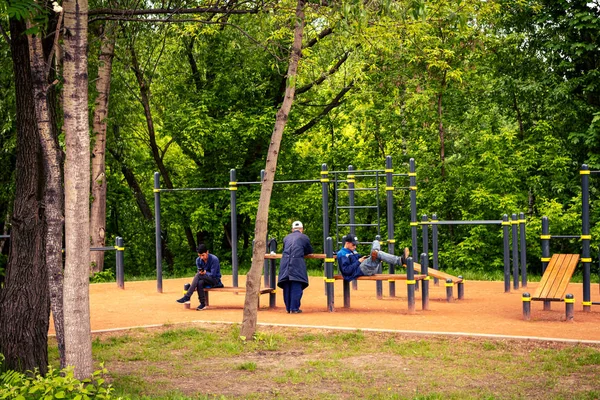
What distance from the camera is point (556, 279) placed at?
1405 cm

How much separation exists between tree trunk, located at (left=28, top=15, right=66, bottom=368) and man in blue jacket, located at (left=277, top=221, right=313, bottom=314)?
6060 millimetres

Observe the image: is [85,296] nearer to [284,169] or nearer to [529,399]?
[529,399]

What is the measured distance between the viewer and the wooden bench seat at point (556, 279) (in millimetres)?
13305

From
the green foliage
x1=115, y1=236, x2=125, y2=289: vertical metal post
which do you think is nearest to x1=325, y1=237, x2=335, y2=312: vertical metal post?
x1=115, y1=236, x2=125, y2=289: vertical metal post

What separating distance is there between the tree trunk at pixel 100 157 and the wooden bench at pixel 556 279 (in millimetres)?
11300

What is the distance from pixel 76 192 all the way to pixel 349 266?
24.5ft

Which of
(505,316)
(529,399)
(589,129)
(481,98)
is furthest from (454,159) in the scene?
(529,399)

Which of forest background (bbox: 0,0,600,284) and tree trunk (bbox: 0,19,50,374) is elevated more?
forest background (bbox: 0,0,600,284)

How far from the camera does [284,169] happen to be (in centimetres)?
2688

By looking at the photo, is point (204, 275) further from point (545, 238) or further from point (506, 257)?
point (506, 257)

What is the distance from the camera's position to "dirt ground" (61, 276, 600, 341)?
1240 cm

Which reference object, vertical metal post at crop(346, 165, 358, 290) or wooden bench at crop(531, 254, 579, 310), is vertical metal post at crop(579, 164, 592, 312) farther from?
vertical metal post at crop(346, 165, 358, 290)

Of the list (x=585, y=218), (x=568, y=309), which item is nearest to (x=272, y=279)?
(x=568, y=309)

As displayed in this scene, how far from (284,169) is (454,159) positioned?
4994 millimetres
